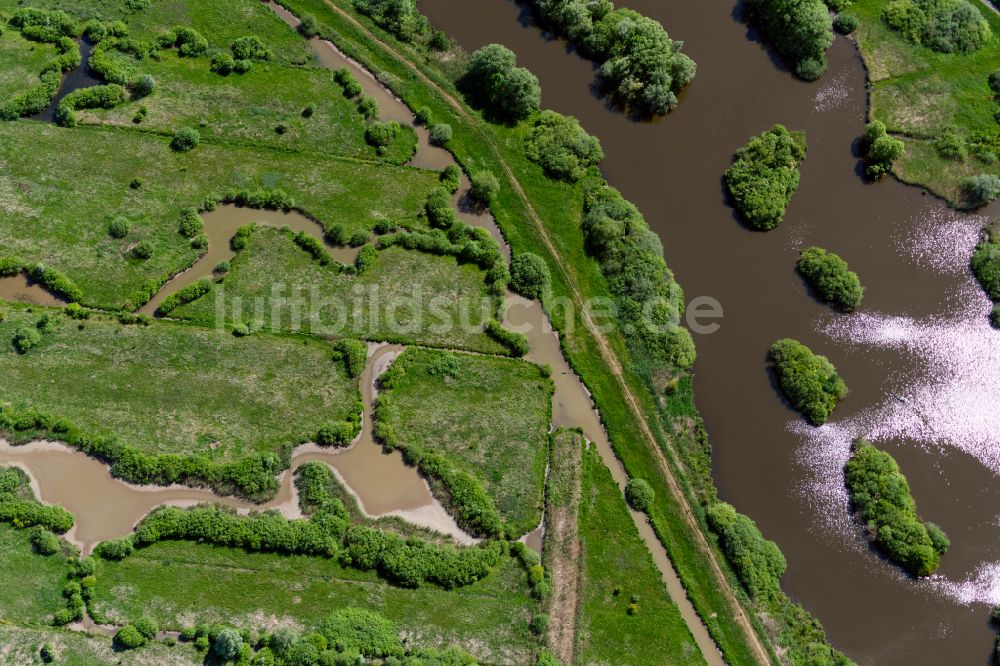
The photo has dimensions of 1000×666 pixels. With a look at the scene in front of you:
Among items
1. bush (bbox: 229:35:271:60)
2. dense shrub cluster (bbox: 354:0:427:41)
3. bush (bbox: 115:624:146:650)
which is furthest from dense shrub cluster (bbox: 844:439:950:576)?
bush (bbox: 229:35:271:60)

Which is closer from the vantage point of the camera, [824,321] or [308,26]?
[824,321]

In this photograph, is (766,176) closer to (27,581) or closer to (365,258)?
(365,258)

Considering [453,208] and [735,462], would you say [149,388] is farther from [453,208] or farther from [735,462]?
[735,462]

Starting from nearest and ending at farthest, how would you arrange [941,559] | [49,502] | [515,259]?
[49,502]
[941,559]
[515,259]

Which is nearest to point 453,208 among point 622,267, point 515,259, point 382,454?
point 515,259

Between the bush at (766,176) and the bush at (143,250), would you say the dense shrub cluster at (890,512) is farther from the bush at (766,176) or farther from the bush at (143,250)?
the bush at (143,250)

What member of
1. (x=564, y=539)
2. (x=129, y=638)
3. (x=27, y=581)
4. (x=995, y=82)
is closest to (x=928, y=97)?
(x=995, y=82)
